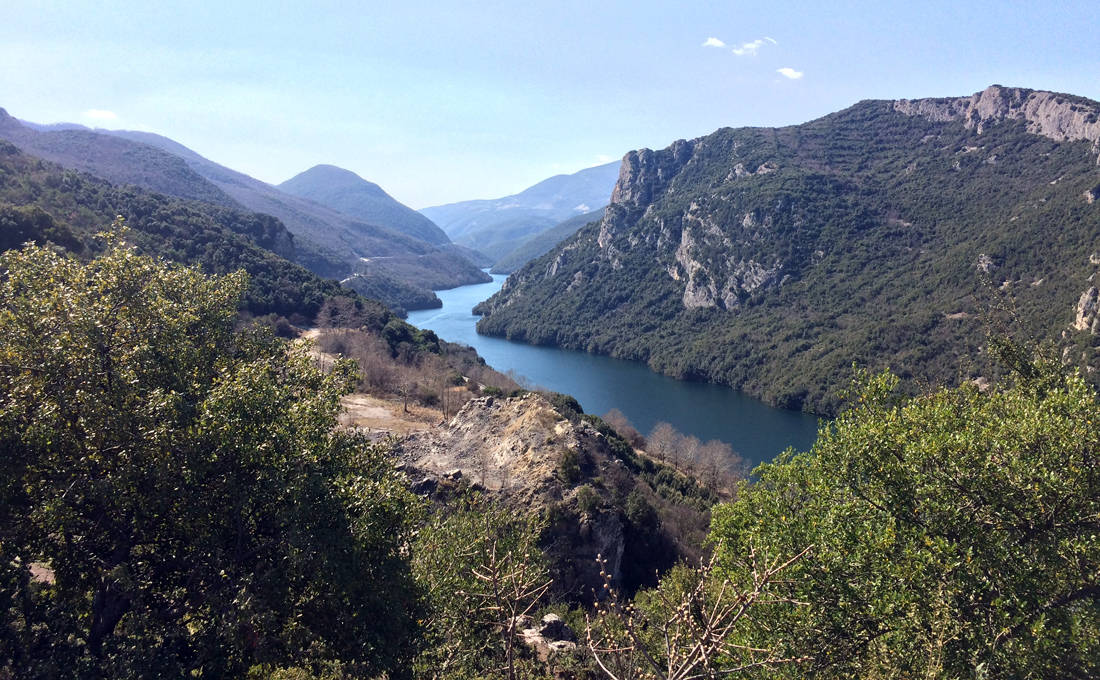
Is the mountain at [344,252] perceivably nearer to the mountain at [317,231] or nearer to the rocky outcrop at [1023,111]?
the mountain at [317,231]

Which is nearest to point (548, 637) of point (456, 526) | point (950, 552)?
point (456, 526)

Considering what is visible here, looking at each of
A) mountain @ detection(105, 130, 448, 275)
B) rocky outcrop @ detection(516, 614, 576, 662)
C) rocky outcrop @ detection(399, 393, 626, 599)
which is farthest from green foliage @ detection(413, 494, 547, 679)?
mountain @ detection(105, 130, 448, 275)

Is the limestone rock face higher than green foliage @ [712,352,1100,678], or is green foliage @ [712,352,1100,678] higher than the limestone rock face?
the limestone rock face

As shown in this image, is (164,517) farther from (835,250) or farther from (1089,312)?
(835,250)

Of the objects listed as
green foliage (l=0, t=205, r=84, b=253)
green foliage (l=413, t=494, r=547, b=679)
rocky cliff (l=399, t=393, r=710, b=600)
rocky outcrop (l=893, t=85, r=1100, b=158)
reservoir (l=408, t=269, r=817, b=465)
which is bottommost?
reservoir (l=408, t=269, r=817, b=465)

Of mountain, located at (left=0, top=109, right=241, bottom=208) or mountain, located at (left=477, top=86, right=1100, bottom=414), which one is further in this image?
mountain, located at (left=0, top=109, right=241, bottom=208)

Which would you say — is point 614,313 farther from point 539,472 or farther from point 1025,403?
point 1025,403

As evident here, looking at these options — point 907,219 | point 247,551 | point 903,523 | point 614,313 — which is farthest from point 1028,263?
point 247,551

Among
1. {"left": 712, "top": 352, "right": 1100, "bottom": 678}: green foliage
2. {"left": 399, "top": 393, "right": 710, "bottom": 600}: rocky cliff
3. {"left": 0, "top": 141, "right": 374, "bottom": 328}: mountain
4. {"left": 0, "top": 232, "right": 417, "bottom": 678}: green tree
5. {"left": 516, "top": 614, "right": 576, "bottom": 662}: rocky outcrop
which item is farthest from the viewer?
{"left": 0, "top": 141, "right": 374, "bottom": 328}: mountain

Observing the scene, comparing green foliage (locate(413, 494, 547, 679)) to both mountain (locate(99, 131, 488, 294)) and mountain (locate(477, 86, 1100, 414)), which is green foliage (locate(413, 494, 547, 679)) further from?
mountain (locate(99, 131, 488, 294))
